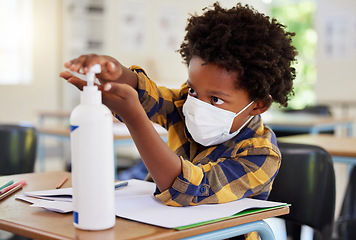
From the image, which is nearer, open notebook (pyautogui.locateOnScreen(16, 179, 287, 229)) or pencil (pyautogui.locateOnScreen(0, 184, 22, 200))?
open notebook (pyautogui.locateOnScreen(16, 179, 287, 229))

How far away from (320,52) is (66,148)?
3.70m

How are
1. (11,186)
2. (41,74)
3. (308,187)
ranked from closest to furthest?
(11,186) < (308,187) < (41,74)

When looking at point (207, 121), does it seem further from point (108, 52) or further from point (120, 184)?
point (108, 52)

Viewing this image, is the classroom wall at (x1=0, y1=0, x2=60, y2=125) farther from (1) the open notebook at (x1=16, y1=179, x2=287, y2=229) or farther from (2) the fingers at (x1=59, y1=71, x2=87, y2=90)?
(2) the fingers at (x1=59, y1=71, x2=87, y2=90)

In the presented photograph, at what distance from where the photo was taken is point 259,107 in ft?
3.80

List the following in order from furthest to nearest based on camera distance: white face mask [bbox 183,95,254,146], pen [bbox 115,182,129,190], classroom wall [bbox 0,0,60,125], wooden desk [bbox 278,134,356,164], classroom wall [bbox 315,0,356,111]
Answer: classroom wall [bbox 315,0,356,111] < classroom wall [bbox 0,0,60,125] < wooden desk [bbox 278,134,356,164] < pen [bbox 115,182,129,190] < white face mask [bbox 183,95,254,146]

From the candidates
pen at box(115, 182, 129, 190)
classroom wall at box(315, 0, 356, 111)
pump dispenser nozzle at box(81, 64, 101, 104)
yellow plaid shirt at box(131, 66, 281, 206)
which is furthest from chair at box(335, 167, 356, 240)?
classroom wall at box(315, 0, 356, 111)

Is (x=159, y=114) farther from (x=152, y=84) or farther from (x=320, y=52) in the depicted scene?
(x=320, y=52)

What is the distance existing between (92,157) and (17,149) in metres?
1.21

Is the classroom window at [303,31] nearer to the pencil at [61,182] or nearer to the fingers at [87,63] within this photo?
the pencil at [61,182]

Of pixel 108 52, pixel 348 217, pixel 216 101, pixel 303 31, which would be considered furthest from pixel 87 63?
pixel 303 31

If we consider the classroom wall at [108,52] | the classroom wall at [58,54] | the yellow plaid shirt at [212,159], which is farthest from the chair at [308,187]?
the classroom wall at [58,54]

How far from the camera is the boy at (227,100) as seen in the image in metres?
1.02

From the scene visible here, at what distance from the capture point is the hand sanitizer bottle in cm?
75
